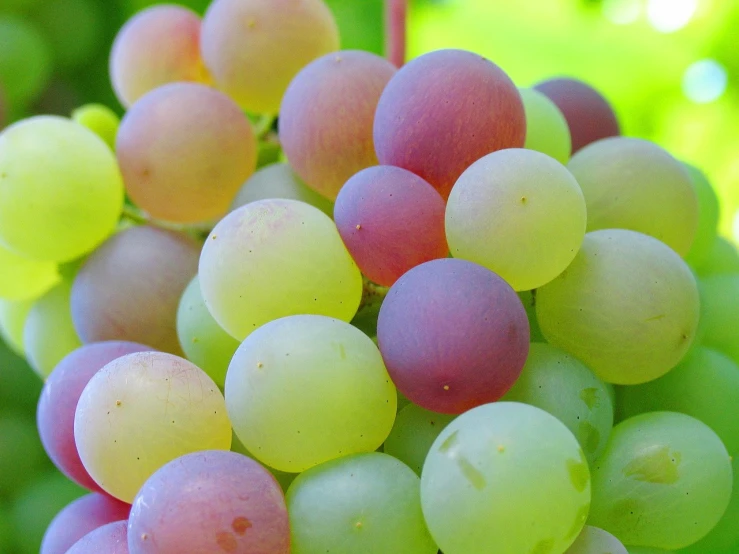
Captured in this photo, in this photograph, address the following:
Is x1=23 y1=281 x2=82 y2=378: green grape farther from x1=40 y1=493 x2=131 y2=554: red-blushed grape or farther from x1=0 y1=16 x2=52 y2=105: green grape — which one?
x1=0 y1=16 x2=52 y2=105: green grape

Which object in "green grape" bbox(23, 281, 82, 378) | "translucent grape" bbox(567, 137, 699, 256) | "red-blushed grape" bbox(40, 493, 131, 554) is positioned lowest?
"red-blushed grape" bbox(40, 493, 131, 554)

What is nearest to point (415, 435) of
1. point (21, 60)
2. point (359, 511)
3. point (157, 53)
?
point (359, 511)

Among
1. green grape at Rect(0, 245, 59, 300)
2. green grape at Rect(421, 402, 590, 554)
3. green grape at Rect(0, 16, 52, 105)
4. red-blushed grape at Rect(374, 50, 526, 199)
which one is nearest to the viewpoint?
green grape at Rect(421, 402, 590, 554)

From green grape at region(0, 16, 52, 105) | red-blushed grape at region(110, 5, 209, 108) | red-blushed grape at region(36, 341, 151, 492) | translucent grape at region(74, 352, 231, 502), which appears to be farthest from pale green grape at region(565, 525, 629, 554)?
green grape at region(0, 16, 52, 105)

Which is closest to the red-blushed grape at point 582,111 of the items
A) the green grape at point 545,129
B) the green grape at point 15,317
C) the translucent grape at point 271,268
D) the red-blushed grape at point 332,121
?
the green grape at point 545,129

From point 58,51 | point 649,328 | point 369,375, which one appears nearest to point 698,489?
point 649,328
